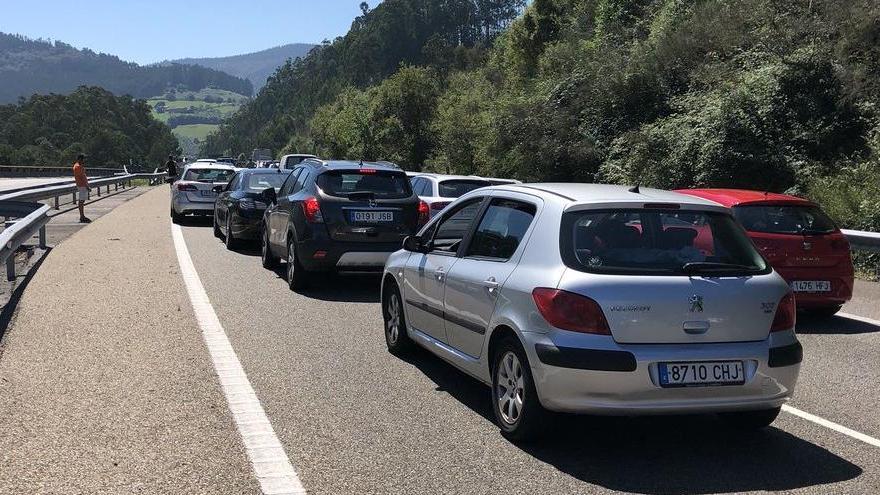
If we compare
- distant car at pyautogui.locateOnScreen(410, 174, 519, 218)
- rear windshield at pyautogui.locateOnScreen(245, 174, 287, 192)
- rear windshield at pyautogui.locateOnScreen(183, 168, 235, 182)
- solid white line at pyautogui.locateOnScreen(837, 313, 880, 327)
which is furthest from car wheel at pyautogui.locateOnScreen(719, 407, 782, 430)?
rear windshield at pyautogui.locateOnScreen(183, 168, 235, 182)

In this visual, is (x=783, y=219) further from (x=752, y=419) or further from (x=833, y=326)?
(x=752, y=419)

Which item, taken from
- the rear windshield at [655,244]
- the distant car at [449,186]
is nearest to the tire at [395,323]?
the rear windshield at [655,244]

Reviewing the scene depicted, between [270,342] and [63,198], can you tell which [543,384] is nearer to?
[270,342]

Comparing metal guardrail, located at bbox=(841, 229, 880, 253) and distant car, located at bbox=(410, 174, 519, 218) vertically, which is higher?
distant car, located at bbox=(410, 174, 519, 218)

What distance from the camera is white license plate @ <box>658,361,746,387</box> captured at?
4965 millimetres

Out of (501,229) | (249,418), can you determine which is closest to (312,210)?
(501,229)

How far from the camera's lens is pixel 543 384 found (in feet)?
16.5

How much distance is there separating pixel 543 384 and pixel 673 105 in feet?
74.1

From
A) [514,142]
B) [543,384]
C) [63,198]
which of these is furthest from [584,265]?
[63,198]

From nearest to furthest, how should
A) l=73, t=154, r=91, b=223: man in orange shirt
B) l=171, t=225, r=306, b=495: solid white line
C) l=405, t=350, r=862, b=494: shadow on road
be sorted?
l=171, t=225, r=306, b=495: solid white line
l=405, t=350, r=862, b=494: shadow on road
l=73, t=154, r=91, b=223: man in orange shirt

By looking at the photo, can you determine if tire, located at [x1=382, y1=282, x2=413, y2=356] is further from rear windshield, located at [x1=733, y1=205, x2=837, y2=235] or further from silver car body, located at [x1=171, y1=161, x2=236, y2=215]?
silver car body, located at [x1=171, y1=161, x2=236, y2=215]

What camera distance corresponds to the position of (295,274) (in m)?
11.7

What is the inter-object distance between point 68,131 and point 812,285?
531 feet

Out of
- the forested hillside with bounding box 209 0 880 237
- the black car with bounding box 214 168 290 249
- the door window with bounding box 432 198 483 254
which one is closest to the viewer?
the door window with bounding box 432 198 483 254
